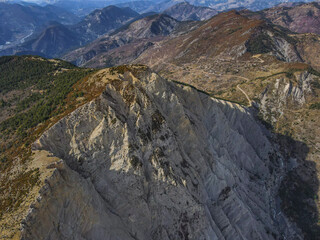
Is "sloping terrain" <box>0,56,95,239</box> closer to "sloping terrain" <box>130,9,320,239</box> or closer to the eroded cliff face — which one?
the eroded cliff face

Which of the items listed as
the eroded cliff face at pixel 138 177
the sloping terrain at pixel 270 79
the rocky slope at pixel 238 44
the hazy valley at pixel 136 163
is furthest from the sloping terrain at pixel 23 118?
the rocky slope at pixel 238 44

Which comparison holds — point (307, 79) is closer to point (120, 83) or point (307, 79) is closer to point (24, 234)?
point (120, 83)

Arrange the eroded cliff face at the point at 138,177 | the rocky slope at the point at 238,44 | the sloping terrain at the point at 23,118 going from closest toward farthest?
the sloping terrain at the point at 23,118, the eroded cliff face at the point at 138,177, the rocky slope at the point at 238,44

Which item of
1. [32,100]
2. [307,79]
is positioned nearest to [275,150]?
[307,79]

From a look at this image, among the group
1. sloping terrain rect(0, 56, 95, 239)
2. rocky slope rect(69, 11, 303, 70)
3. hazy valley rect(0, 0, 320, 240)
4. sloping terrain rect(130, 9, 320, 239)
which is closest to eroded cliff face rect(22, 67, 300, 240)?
hazy valley rect(0, 0, 320, 240)

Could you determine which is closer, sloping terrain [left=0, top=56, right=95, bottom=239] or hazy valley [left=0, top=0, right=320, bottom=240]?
sloping terrain [left=0, top=56, right=95, bottom=239]

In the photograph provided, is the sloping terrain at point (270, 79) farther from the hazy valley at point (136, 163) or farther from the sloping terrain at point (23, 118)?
the sloping terrain at point (23, 118)

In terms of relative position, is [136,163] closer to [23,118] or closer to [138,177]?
[138,177]

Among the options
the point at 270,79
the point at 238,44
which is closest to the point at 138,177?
the point at 270,79
